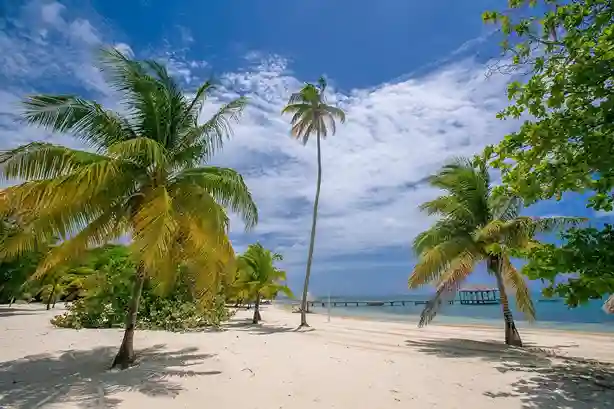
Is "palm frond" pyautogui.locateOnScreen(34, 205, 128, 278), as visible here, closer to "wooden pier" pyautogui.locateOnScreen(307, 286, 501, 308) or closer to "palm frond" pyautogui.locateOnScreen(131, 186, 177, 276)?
"palm frond" pyautogui.locateOnScreen(131, 186, 177, 276)

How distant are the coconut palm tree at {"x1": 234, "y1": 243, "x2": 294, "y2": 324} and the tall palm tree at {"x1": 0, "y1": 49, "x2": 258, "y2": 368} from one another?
11023 mm

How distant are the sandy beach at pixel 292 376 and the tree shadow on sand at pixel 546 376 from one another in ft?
0.07

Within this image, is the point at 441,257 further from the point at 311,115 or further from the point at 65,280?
the point at 65,280

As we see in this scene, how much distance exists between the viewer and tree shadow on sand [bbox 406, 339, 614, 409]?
21.5 feet

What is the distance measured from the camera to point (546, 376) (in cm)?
823

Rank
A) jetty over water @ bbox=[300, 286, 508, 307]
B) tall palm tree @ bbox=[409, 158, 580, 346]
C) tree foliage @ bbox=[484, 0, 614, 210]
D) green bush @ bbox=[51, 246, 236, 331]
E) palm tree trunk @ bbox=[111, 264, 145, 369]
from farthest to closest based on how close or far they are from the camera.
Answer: jetty over water @ bbox=[300, 286, 508, 307] → green bush @ bbox=[51, 246, 236, 331] → tall palm tree @ bbox=[409, 158, 580, 346] → palm tree trunk @ bbox=[111, 264, 145, 369] → tree foliage @ bbox=[484, 0, 614, 210]

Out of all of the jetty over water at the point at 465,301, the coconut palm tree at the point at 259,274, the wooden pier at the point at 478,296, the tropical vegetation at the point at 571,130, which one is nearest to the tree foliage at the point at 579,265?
the tropical vegetation at the point at 571,130

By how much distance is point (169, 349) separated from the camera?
11.0 m

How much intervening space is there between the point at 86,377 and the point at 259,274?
13.7 metres

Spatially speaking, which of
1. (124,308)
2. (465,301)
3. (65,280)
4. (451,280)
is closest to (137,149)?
(451,280)

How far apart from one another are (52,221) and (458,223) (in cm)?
1189

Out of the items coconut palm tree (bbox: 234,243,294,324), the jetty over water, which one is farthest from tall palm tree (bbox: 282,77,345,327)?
the jetty over water

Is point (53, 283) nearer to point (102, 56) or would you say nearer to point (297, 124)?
point (297, 124)

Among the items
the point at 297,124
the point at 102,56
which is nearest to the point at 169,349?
the point at 102,56
